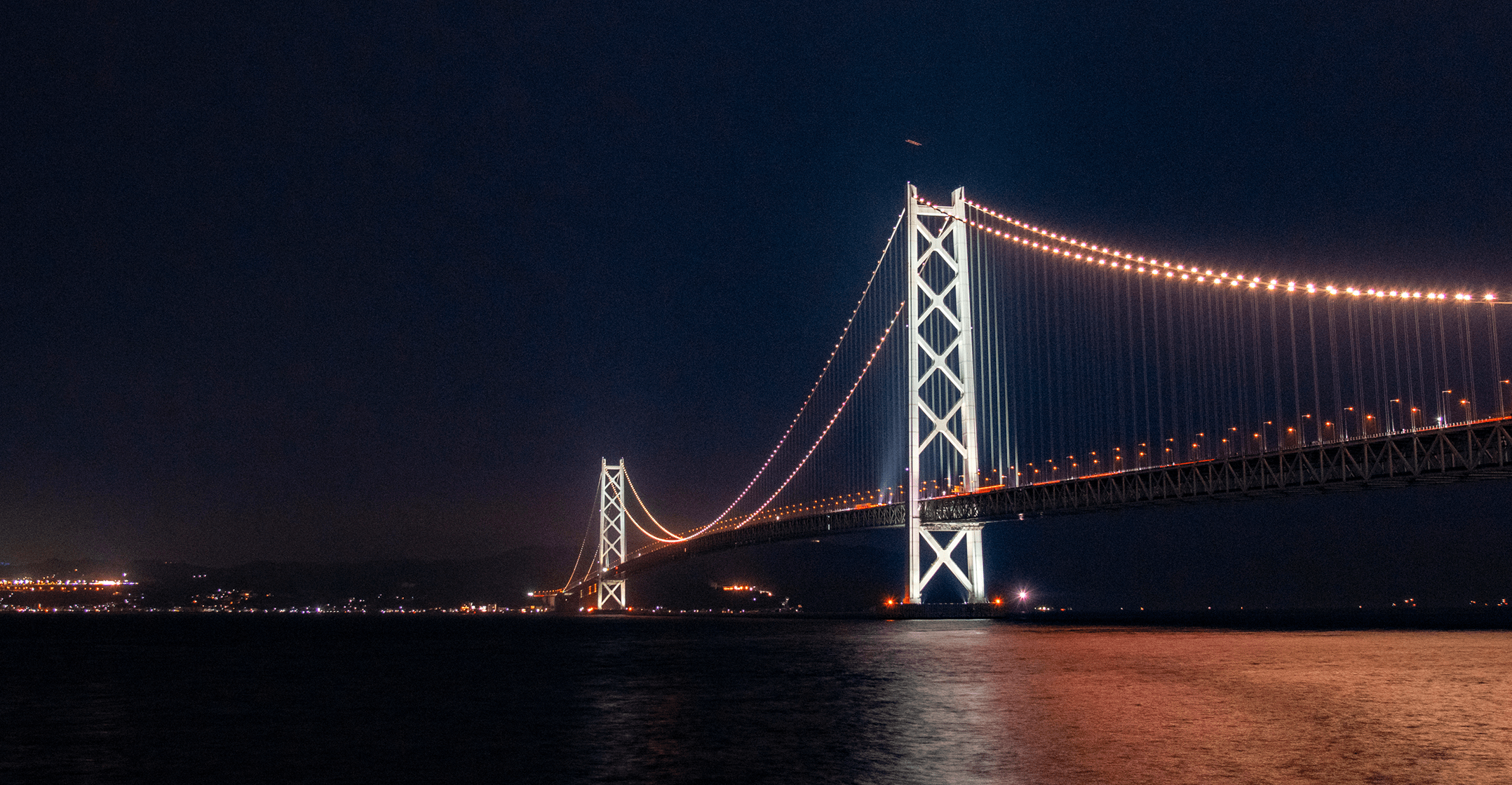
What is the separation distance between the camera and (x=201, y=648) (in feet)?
144

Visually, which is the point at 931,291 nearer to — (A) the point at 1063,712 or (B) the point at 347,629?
(A) the point at 1063,712

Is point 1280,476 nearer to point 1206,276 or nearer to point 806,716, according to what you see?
point 1206,276

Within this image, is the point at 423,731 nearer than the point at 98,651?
Yes

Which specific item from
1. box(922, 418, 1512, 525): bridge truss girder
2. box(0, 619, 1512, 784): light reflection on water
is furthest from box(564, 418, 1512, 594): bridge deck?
box(0, 619, 1512, 784): light reflection on water

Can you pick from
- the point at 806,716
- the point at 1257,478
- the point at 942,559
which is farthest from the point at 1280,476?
the point at 806,716

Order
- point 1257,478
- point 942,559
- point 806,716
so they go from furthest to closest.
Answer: point 942,559
point 1257,478
point 806,716

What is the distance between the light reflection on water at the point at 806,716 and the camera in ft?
41.5

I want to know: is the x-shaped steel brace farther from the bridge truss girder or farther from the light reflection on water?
the light reflection on water

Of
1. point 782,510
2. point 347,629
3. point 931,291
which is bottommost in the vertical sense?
point 347,629

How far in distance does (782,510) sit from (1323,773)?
5539cm

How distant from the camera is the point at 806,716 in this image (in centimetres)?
1736

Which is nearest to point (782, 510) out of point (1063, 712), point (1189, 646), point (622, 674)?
point (1189, 646)

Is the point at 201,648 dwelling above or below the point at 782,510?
below

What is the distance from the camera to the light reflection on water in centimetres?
1266
